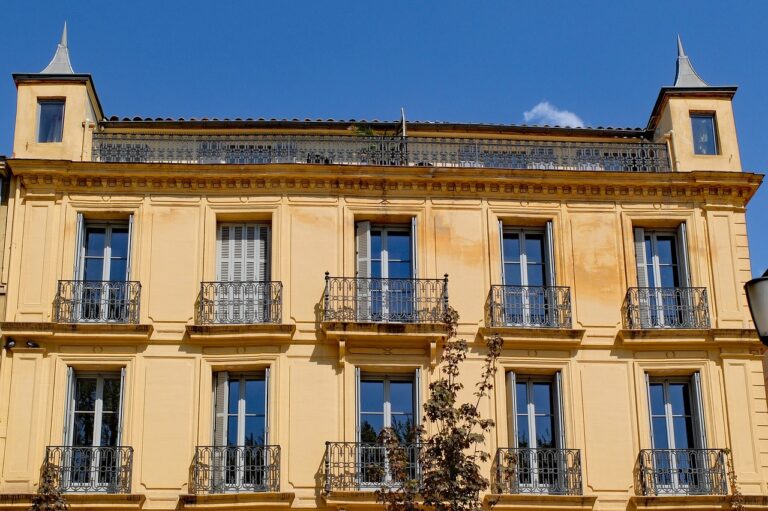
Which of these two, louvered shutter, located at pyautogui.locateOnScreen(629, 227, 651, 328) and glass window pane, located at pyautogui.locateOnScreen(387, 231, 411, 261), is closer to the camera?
louvered shutter, located at pyautogui.locateOnScreen(629, 227, 651, 328)

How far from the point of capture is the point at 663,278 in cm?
2352

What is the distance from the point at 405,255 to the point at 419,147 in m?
2.38

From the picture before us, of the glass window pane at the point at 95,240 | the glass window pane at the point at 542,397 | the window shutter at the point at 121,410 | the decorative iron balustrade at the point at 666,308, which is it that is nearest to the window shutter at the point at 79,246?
the glass window pane at the point at 95,240

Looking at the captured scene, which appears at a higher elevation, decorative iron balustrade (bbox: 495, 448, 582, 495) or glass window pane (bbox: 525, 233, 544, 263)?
glass window pane (bbox: 525, 233, 544, 263)

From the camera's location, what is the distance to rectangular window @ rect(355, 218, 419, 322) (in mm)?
22422

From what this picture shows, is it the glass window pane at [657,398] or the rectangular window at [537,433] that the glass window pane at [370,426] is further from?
the glass window pane at [657,398]

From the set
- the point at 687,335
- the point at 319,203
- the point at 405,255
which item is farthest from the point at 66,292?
the point at 687,335

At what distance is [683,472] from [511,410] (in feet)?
10.9

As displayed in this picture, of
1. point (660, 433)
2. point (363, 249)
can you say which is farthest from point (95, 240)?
point (660, 433)

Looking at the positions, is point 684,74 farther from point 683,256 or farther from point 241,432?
point 241,432

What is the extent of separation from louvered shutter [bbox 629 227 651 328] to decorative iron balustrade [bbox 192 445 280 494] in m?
7.43

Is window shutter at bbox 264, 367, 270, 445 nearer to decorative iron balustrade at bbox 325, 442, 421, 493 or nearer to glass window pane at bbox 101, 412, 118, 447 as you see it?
decorative iron balustrade at bbox 325, 442, 421, 493

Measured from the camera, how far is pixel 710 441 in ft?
72.0

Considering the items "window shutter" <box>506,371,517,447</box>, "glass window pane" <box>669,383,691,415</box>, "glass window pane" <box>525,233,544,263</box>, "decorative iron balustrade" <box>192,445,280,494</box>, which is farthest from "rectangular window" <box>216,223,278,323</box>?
"glass window pane" <box>669,383,691,415</box>
